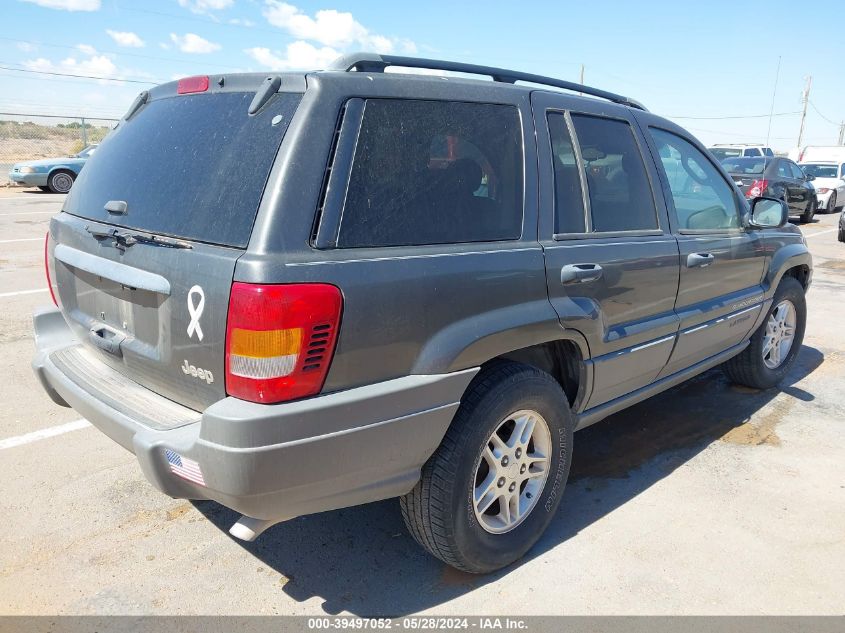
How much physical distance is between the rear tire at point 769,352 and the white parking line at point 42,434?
14.2ft

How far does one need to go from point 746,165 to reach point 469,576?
15315 mm

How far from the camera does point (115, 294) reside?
2.56 m

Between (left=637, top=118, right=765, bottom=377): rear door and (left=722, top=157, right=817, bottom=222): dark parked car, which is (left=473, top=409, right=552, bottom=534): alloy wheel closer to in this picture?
(left=637, top=118, right=765, bottom=377): rear door

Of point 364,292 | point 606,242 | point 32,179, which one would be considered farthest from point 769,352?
point 32,179

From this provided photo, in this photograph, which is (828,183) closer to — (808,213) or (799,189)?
(808,213)

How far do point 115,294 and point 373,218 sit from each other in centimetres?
110

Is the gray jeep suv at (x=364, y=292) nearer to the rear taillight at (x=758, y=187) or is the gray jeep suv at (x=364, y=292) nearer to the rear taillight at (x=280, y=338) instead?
the rear taillight at (x=280, y=338)

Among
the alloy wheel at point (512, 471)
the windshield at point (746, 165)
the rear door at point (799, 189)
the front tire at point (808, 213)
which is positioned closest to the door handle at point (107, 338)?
the alloy wheel at point (512, 471)

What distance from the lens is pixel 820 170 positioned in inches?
822

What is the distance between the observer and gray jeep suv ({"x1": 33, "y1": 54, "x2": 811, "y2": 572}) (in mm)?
2068

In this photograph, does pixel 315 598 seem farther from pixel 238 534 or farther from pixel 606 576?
pixel 606 576

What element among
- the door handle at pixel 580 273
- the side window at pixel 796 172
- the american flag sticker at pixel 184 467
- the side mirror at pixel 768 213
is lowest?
the american flag sticker at pixel 184 467

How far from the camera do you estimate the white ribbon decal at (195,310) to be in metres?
2.14

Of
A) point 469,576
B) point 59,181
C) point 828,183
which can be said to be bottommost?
point 469,576
